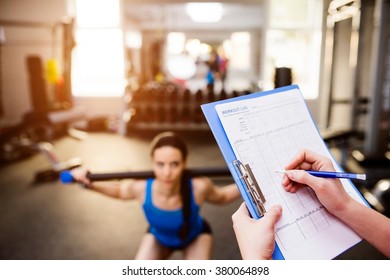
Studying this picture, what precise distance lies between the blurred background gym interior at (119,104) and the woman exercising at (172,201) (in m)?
0.38

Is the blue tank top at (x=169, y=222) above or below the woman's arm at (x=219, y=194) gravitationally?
below

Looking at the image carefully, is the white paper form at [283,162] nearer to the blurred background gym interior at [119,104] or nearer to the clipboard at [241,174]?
the clipboard at [241,174]

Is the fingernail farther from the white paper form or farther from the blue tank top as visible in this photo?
the blue tank top

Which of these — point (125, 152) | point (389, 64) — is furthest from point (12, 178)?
point (389, 64)

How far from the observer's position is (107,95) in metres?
5.71

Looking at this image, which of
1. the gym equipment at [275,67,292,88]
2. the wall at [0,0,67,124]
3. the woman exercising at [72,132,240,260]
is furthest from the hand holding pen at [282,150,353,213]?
the wall at [0,0,67,124]

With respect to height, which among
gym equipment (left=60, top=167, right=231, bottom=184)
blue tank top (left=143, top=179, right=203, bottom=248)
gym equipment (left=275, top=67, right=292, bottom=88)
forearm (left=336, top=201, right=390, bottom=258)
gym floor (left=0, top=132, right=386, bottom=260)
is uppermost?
gym equipment (left=275, top=67, right=292, bottom=88)

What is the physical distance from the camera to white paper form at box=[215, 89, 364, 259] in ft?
1.78

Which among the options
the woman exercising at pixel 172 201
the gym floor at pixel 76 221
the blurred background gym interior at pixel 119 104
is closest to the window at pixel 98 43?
the blurred background gym interior at pixel 119 104

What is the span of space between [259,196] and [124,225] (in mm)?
1901

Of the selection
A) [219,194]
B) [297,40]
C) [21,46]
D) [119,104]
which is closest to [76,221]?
[219,194]

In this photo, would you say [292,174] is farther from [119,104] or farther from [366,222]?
[119,104]

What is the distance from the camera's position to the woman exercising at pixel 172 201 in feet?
4.46
